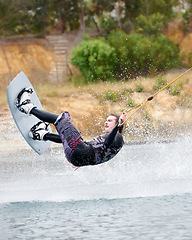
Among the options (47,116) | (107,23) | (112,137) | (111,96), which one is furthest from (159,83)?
(112,137)

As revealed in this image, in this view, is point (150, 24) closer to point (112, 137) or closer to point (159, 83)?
point (159, 83)

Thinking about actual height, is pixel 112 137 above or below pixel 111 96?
above

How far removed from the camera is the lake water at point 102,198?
3717mm

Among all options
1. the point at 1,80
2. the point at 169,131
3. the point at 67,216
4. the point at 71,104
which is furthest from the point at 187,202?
the point at 1,80

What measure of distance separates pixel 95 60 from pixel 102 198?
441 inches

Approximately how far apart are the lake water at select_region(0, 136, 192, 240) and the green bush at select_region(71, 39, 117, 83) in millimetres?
7806

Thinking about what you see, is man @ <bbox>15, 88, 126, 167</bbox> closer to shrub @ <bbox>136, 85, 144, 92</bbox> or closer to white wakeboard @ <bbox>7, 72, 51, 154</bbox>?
white wakeboard @ <bbox>7, 72, 51, 154</bbox>

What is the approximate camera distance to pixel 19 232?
12.2ft

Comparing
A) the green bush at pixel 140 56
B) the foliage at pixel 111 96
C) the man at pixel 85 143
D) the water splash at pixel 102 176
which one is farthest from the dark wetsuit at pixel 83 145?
the green bush at pixel 140 56

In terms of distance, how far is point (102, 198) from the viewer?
4.90 meters

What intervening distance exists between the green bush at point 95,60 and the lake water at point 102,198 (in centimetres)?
781

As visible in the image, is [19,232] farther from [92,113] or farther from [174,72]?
[174,72]

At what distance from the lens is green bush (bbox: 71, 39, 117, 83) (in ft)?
51.5

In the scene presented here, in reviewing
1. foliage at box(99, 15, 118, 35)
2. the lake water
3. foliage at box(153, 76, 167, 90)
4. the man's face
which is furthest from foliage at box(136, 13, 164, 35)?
the man's face
